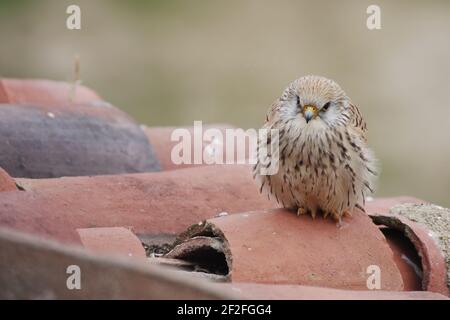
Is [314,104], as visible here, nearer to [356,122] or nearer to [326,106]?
[326,106]

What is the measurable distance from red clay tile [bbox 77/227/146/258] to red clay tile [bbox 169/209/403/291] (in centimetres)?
16

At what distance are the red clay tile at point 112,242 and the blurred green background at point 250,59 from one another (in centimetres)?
626

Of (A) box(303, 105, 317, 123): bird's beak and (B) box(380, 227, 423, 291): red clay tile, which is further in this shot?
(A) box(303, 105, 317, 123): bird's beak

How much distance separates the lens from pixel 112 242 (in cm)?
310

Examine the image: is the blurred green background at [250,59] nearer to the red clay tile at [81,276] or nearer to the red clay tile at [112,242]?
the red clay tile at [112,242]

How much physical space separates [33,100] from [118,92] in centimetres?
496

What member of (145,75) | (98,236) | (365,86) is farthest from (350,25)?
(98,236)

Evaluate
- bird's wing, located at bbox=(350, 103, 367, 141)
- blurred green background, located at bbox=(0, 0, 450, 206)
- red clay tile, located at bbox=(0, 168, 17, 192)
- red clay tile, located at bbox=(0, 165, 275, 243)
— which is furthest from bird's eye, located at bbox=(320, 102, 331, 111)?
blurred green background, located at bbox=(0, 0, 450, 206)

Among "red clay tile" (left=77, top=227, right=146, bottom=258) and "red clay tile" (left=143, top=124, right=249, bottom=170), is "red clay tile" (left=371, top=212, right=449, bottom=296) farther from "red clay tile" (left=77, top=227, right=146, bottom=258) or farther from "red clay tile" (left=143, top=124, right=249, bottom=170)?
"red clay tile" (left=143, top=124, right=249, bottom=170)

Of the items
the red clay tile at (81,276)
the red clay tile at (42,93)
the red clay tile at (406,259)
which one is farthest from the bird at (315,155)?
the red clay tile at (81,276)

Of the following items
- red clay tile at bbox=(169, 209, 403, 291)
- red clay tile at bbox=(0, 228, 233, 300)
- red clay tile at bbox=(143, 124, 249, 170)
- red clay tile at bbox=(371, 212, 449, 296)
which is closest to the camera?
red clay tile at bbox=(0, 228, 233, 300)

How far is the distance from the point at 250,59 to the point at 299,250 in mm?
7197

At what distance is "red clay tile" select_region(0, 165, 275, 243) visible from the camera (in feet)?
11.3
